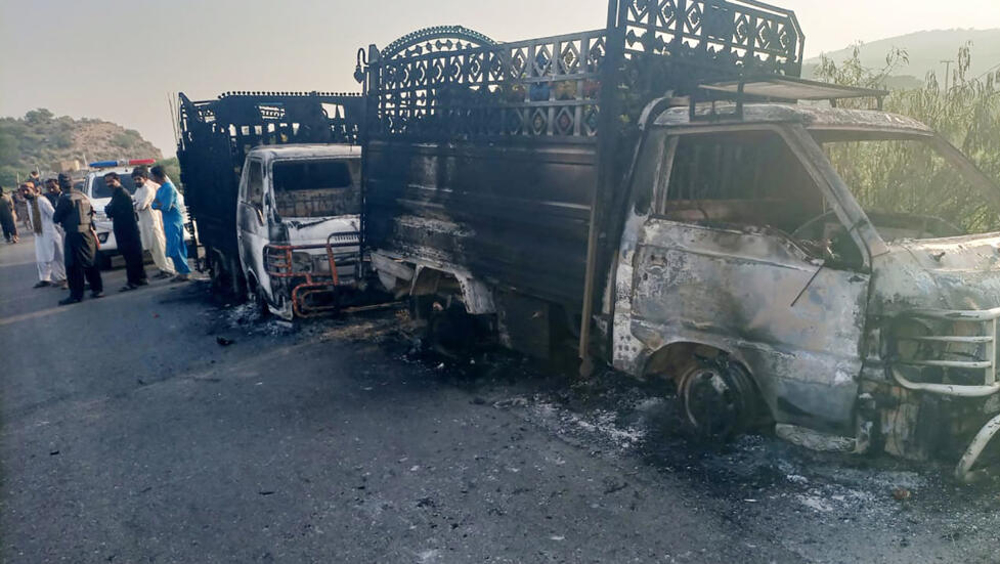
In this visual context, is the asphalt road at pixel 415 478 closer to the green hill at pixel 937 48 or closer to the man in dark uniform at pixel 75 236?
the man in dark uniform at pixel 75 236

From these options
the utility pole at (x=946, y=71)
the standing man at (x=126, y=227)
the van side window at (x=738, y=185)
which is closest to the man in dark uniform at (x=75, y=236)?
the standing man at (x=126, y=227)

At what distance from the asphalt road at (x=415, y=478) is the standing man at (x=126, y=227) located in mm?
3979

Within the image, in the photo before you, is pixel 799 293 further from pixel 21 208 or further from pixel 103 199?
pixel 21 208

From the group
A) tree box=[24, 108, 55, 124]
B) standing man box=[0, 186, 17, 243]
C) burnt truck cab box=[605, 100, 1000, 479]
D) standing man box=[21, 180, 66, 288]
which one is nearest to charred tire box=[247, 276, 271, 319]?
standing man box=[21, 180, 66, 288]

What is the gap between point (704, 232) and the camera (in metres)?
3.52

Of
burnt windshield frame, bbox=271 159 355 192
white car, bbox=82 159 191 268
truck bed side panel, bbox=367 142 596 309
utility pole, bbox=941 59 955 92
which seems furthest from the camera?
white car, bbox=82 159 191 268

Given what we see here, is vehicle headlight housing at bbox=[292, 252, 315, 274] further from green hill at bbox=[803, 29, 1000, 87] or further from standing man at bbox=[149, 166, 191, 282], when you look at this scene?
green hill at bbox=[803, 29, 1000, 87]

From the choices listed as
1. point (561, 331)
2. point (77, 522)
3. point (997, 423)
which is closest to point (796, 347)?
point (997, 423)

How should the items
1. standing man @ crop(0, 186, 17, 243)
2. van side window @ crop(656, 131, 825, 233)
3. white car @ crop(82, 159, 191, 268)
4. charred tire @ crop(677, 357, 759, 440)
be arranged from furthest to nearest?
standing man @ crop(0, 186, 17, 243)
white car @ crop(82, 159, 191, 268)
van side window @ crop(656, 131, 825, 233)
charred tire @ crop(677, 357, 759, 440)

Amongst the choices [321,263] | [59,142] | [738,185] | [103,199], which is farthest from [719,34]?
[59,142]

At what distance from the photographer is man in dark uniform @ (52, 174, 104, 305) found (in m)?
8.45

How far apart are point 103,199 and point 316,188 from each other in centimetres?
701

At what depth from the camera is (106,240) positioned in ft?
36.6

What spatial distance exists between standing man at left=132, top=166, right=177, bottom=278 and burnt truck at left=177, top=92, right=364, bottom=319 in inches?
34.4
